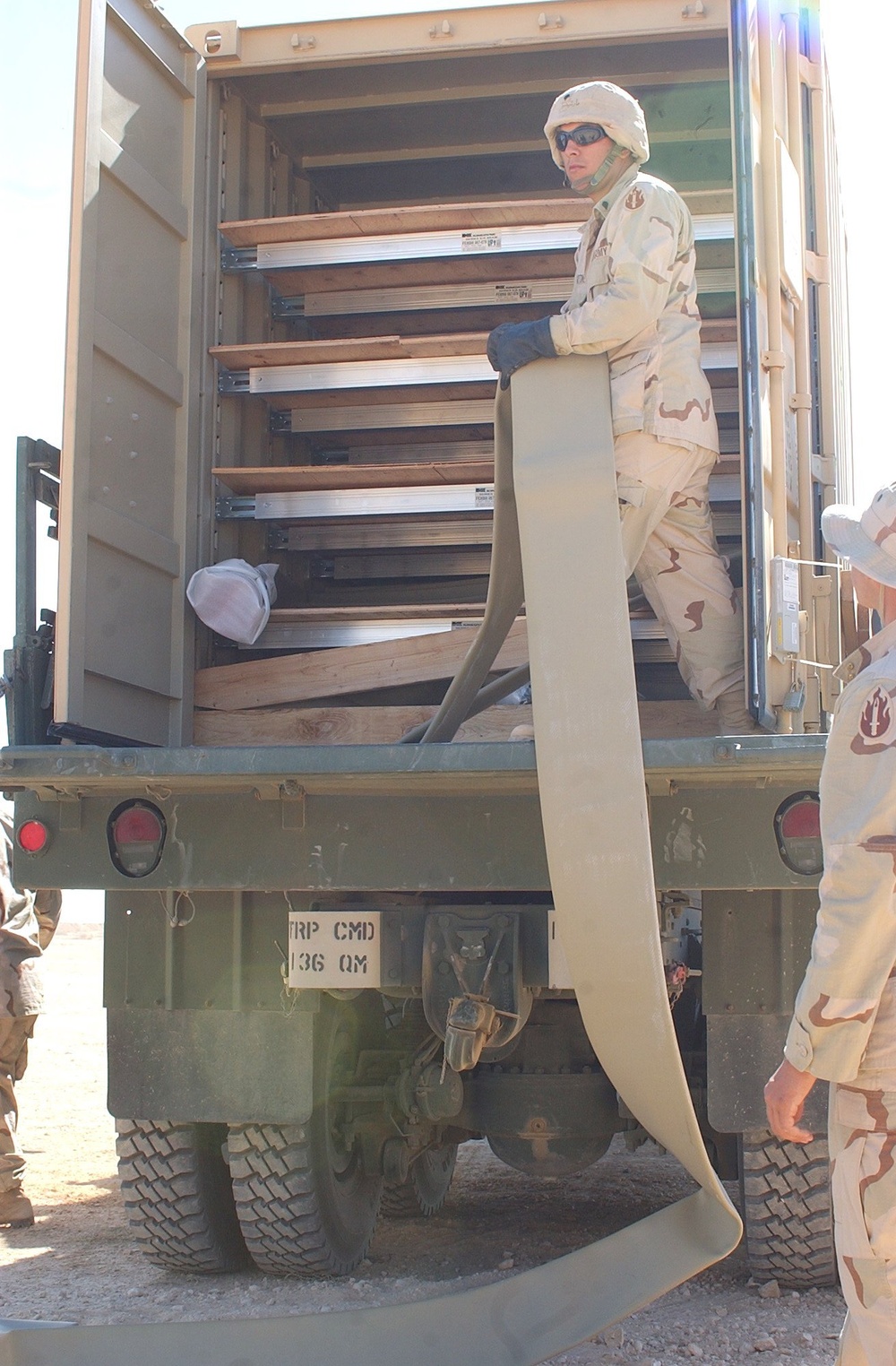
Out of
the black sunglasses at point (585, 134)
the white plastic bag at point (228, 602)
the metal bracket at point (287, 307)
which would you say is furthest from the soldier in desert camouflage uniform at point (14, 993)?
the black sunglasses at point (585, 134)

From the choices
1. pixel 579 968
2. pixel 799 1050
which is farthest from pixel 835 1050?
pixel 579 968

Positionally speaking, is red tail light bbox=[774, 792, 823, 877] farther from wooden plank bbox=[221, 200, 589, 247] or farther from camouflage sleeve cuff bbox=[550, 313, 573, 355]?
wooden plank bbox=[221, 200, 589, 247]

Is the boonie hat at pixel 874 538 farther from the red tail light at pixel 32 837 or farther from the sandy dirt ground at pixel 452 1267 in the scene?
the red tail light at pixel 32 837

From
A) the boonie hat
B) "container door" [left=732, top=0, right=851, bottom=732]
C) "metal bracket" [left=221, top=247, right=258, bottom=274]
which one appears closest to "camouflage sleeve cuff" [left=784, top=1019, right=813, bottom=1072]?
the boonie hat

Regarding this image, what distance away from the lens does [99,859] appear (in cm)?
390

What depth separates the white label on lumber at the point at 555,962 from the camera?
3.73m

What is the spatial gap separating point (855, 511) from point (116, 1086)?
253cm

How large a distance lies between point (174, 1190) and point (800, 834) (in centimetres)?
204

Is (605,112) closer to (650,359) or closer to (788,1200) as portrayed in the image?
(650,359)

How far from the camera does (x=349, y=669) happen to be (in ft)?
16.0

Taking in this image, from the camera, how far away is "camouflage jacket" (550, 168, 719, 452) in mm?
3855

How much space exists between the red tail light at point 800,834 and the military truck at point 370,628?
10mm

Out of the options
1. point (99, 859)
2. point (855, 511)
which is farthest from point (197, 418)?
point (855, 511)

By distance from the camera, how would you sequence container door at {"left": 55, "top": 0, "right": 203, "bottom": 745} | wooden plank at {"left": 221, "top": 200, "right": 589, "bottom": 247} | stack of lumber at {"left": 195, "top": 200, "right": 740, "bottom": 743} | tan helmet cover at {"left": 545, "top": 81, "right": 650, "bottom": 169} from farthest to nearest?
wooden plank at {"left": 221, "top": 200, "right": 589, "bottom": 247}
stack of lumber at {"left": 195, "top": 200, "right": 740, "bottom": 743}
container door at {"left": 55, "top": 0, "right": 203, "bottom": 745}
tan helmet cover at {"left": 545, "top": 81, "right": 650, "bottom": 169}
